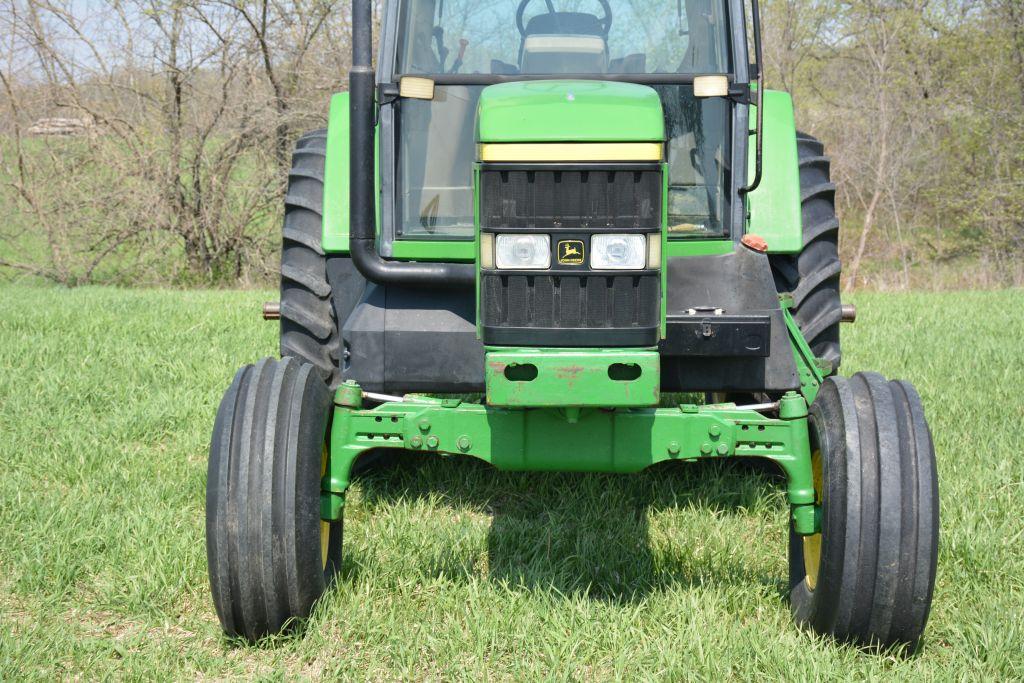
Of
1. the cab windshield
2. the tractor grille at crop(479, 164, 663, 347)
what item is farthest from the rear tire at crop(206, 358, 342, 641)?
the cab windshield

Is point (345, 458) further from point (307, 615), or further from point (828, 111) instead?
point (828, 111)

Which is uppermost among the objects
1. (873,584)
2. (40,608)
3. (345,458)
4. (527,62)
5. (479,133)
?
(527,62)

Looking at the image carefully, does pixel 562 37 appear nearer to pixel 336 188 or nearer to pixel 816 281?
pixel 336 188

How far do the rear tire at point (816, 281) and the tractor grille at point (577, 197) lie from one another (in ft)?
5.20

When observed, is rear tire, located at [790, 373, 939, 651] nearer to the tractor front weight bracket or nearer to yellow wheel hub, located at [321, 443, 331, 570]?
the tractor front weight bracket

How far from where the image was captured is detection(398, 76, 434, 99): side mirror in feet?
11.3

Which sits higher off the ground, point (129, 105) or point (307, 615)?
point (129, 105)

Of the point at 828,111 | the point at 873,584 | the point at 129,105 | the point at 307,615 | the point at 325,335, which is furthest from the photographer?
the point at 828,111

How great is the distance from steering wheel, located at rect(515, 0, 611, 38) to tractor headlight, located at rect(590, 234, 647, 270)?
1222 millimetres

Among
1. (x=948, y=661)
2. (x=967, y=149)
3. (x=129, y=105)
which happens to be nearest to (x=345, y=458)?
(x=948, y=661)

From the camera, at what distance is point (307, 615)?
3.06 m

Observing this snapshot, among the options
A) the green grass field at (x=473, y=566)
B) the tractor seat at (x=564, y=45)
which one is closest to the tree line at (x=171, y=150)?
the green grass field at (x=473, y=566)

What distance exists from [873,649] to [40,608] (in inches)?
99.7

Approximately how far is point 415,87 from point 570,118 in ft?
2.93
